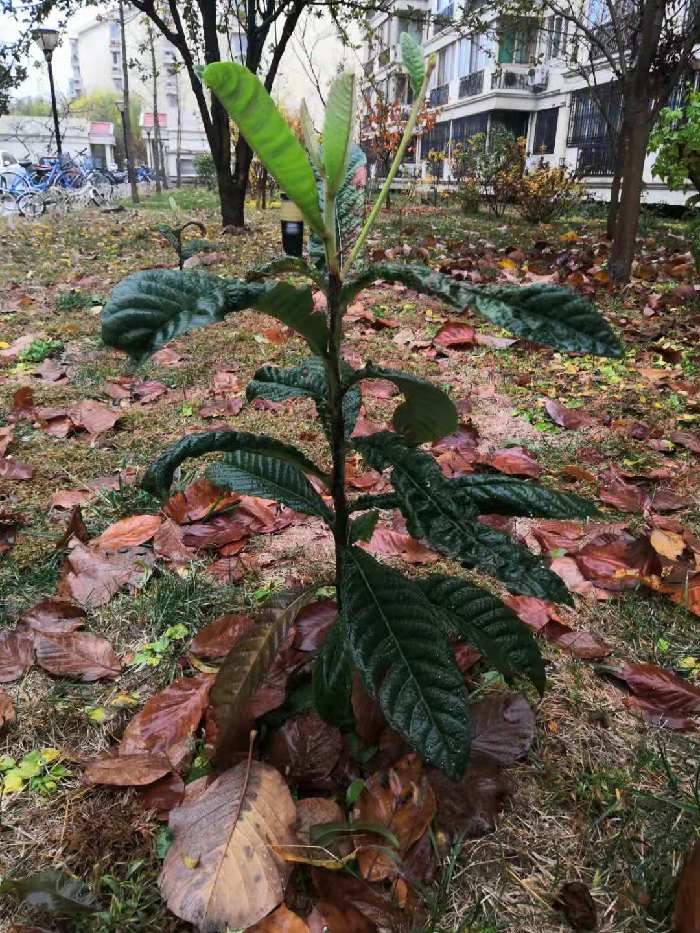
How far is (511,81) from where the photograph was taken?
2300 cm

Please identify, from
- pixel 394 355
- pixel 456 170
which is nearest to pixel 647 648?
pixel 394 355

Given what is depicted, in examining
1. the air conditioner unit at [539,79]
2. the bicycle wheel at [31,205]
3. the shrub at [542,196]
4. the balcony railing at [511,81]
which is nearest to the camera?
the shrub at [542,196]

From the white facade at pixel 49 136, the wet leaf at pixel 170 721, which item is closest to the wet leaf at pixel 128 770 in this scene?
the wet leaf at pixel 170 721

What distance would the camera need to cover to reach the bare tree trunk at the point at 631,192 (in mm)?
4297

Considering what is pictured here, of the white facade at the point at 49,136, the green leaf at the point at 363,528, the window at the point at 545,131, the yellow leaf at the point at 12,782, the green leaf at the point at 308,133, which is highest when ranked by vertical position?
the white facade at the point at 49,136

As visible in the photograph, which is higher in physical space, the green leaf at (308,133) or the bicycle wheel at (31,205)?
the green leaf at (308,133)

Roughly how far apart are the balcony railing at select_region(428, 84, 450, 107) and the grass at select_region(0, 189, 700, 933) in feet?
92.8

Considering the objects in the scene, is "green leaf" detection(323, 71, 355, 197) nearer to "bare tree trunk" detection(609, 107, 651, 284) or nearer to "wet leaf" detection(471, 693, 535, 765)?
"wet leaf" detection(471, 693, 535, 765)

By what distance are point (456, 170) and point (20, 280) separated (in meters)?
10.7

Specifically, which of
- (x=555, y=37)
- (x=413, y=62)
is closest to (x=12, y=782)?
(x=413, y=62)

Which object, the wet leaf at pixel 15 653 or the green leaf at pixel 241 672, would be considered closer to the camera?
the green leaf at pixel 241 672

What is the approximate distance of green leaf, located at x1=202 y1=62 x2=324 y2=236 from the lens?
600 millimetres

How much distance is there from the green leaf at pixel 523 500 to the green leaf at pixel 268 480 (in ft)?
0.79

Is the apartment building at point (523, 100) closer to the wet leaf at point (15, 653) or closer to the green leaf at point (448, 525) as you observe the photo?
the wet leaf at point (15, 653)
